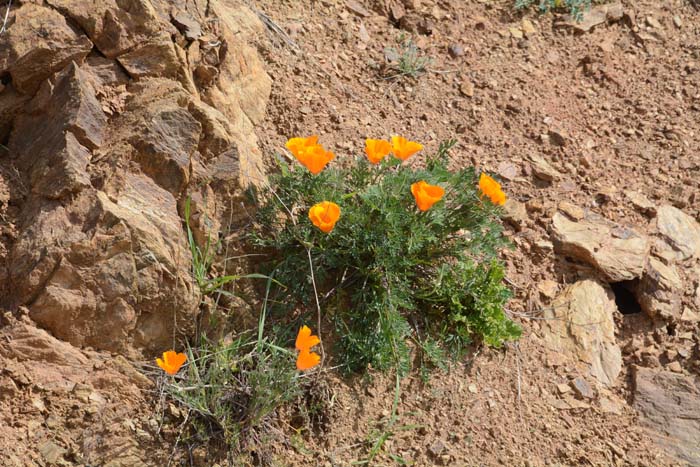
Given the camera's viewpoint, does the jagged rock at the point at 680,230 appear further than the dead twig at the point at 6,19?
Yes

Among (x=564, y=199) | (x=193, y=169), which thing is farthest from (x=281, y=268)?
(x=564, y=199)

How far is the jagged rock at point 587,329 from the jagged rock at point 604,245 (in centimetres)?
14

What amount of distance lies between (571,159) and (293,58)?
1754 mm

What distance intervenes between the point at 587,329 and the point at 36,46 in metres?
2.92

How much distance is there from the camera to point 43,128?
3133 millimetres

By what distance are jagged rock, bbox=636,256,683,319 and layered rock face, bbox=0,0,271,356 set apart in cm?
215

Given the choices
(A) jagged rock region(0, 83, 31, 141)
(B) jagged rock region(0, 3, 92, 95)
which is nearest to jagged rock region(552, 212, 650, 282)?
(B) jagged rock region(0, 3, 92, 95)

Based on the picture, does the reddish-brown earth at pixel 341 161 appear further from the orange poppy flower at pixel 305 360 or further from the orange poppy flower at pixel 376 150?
the orange poppy flower at pixel 376 150

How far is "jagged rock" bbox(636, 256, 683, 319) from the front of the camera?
3955 mm

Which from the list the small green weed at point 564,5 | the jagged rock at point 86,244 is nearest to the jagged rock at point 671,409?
the jagged rock at point 86,244

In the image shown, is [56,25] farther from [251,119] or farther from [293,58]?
[293,58]

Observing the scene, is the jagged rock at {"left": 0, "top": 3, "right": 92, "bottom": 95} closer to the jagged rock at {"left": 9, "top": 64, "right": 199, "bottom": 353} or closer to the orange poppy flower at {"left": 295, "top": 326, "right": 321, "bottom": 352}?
the jagged rock at {"left": 9, "top": 64, "right": 199, "bottom": 353}

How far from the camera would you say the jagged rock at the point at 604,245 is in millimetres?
4020

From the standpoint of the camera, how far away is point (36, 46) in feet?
10.3
